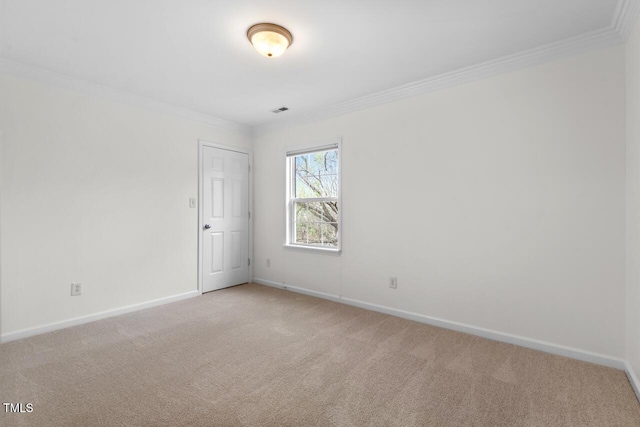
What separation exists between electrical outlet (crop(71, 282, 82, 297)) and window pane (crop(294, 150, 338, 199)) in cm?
269

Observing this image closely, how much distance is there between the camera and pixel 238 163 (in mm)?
4703

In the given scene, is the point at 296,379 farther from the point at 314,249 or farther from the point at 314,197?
the point at 314,197

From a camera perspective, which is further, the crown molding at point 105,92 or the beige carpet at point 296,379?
the crown molding at point 105,92

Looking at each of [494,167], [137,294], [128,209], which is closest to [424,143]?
[494,167]

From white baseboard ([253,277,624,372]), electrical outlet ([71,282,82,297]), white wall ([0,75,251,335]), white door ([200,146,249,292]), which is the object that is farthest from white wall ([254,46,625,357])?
electrical outlet ([71,282,82,297])

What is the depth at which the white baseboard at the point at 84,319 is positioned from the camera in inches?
108

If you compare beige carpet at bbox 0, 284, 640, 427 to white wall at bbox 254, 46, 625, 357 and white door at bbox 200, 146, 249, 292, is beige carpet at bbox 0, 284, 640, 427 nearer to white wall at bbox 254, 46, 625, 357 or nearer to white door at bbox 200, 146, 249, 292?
white wall at bbox 254, 46, 625, 357

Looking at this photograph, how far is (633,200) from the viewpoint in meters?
2.06

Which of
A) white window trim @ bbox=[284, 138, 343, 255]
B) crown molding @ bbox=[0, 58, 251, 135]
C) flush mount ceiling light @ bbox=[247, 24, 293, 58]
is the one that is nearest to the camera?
flush mount ceiling light @ bbox=[247, 24, 293, 58]

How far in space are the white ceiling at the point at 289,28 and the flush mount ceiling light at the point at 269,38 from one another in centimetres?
5

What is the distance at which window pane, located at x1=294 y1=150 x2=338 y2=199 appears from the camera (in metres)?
4.09

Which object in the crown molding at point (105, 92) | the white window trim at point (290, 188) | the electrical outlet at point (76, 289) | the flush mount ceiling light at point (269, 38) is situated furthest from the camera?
the white window trim at point (290, 188)

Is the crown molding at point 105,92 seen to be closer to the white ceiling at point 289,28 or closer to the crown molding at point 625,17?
the white ceiling at point 289,28

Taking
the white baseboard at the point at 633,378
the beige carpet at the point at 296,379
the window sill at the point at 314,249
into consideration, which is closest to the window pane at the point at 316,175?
the window sill at the point at 314,249
